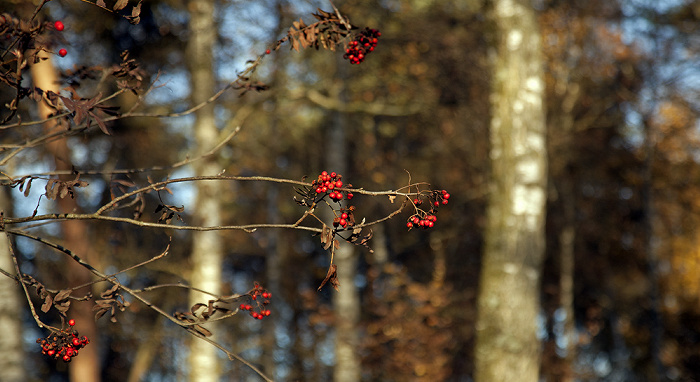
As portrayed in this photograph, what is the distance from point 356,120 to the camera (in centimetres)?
1570

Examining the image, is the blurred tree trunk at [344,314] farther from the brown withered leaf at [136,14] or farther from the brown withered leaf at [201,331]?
the brown withered leaf at [136,14]

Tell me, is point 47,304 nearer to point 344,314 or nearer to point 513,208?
point 513,208

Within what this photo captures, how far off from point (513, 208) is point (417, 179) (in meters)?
8.41

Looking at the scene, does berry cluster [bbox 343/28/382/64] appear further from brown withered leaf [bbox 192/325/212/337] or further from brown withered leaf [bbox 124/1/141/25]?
brown withered leaf [bbox 192/325/212/337]

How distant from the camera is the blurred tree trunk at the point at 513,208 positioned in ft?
16.5

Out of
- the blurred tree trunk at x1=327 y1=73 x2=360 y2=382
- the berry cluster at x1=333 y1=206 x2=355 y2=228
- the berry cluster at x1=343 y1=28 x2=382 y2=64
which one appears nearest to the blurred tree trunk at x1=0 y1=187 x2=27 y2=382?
the berry cluster at x1=343 y1=28 x2=382 y2=64

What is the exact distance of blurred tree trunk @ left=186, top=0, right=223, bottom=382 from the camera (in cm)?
720

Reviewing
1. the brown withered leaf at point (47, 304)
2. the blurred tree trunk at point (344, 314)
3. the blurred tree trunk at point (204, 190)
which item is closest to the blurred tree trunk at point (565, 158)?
the blurred tree trunk at point (344, 314)

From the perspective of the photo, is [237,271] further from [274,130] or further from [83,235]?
[83,235]

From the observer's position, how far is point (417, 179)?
44.5 ft

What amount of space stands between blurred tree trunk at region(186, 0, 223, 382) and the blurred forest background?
179 millimetres

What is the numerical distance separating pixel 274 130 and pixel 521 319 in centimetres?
1053

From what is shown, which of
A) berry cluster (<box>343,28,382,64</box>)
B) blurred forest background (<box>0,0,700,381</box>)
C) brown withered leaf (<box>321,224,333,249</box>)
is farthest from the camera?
blurred forest background (<box>0,0,700,381</box>)

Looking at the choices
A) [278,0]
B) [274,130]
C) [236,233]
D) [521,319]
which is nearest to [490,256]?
[521,319]
